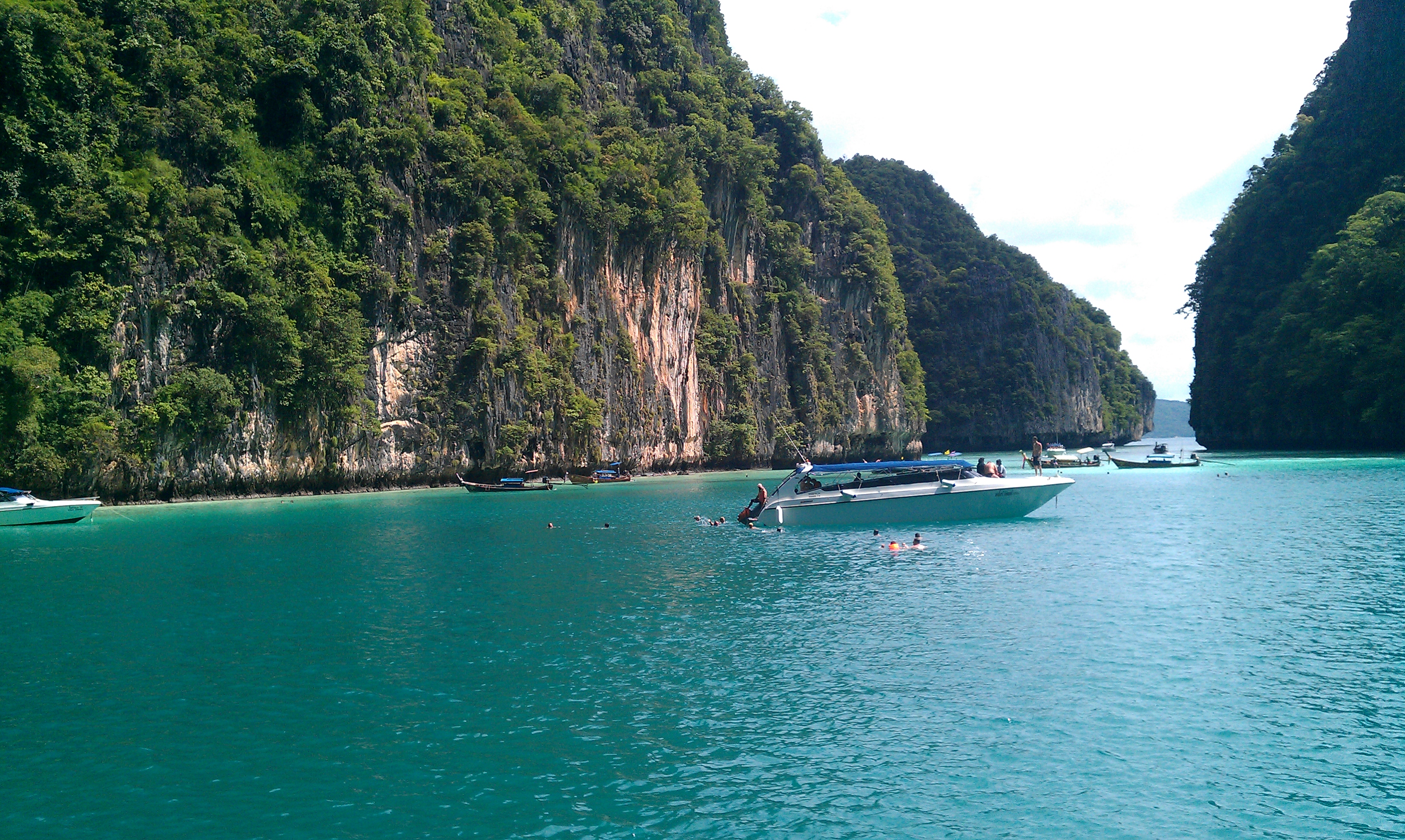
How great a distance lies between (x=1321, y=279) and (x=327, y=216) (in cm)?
8069

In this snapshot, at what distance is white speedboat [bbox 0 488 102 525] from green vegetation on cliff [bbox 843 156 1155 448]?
4135 inches

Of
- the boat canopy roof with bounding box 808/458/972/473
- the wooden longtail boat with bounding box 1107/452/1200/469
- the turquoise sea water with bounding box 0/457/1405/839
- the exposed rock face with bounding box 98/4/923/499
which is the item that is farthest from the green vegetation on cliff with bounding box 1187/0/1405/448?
the turquoise sea water with bounding box 0/457/1405/839

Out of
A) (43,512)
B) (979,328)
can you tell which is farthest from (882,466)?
(979,328)

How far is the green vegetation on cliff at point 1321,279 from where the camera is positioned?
6862 cm

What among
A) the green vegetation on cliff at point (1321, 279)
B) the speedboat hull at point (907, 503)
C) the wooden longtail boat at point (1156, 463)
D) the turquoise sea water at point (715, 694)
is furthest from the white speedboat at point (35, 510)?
the green vegetation on cliff at point (1321, 279)

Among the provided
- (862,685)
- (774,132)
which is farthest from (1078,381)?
(862,685)

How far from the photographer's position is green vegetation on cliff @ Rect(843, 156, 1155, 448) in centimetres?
12581

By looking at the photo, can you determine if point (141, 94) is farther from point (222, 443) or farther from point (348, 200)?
point (222, 443)

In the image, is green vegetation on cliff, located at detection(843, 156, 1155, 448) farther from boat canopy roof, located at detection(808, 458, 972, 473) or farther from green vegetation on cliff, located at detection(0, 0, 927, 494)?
boat canopy roof, located at detection(808, 458, 972, 473)

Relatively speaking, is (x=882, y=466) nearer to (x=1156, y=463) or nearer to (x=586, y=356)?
(x=586, y=356)

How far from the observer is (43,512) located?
35281mm

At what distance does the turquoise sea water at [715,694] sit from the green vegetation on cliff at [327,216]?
71.8 ft

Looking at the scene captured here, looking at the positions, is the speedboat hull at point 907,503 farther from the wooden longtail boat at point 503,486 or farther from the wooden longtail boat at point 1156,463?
the wooden longtail boat at point 1156,463

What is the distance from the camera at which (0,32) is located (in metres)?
40.9
